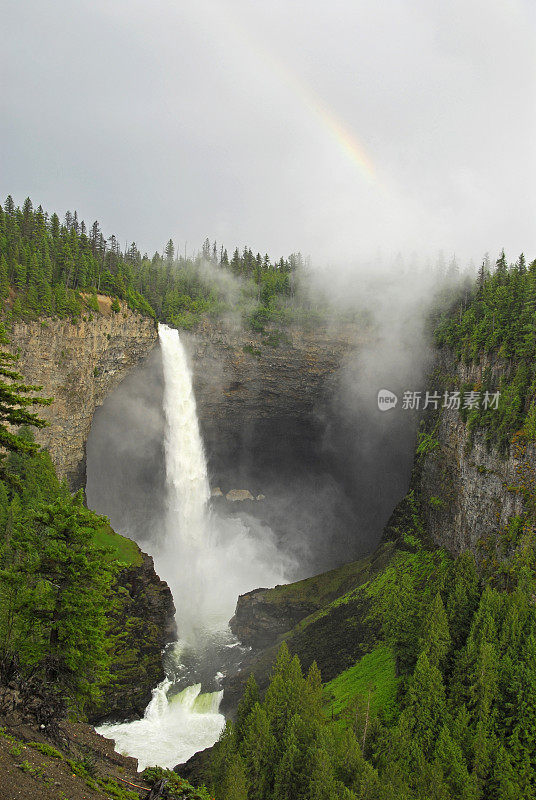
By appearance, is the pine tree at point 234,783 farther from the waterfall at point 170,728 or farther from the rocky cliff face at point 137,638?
the rocky cliff face at point 137,638

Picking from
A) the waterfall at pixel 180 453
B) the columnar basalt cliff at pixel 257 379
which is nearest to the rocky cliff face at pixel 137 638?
the waterfall at pixel 180 453

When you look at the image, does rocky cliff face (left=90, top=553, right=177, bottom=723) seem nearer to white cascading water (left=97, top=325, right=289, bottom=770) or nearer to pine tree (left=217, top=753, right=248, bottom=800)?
white cascading water (left=97, top=325, right=289, bottom=770)

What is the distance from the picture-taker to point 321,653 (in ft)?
170

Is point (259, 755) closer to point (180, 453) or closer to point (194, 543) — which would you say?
point (194, 543)

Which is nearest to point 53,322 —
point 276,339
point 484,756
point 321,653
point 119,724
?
point 276,339

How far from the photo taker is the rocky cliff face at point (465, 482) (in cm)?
4678

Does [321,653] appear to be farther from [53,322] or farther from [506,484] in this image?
[53,322]

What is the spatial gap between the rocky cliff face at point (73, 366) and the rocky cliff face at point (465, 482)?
149 feet

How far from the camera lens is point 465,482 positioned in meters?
56.1

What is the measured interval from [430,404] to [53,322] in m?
52.3

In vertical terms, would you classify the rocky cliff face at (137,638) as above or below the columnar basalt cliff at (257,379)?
below

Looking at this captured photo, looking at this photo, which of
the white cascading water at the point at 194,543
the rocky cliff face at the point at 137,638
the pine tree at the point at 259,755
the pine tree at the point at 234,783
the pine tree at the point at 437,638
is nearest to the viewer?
the pine tree at the point at 234,783

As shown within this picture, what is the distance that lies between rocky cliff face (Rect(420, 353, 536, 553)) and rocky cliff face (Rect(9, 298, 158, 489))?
4543cm

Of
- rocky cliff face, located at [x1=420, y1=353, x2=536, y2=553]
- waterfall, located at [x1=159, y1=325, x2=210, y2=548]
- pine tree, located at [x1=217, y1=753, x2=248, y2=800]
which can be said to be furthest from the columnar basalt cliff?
pine tree, located at [x1=217, y1=753, x2=248, y2=800]
